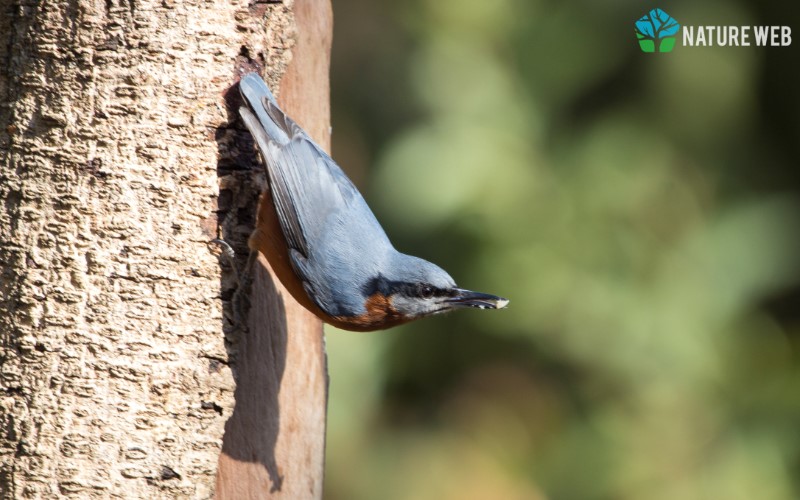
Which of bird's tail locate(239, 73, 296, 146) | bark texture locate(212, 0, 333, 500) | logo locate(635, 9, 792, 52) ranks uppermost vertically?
logo locate(635, 9, 792, 52)

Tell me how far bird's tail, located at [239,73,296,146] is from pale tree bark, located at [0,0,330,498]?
0.06 m

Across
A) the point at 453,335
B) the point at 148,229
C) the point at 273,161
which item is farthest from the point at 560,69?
the point at 148,229

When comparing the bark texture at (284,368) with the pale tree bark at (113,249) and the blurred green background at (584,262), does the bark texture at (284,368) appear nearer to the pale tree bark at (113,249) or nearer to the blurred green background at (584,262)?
the pale tree bark at (113,249)

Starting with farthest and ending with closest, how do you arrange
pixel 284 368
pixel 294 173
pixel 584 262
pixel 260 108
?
1. pixel 584 262
2. pixel 284 368
3. pixel 294 173
4. pixel 260 108

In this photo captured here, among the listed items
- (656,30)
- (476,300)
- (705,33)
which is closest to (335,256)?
(476,300)

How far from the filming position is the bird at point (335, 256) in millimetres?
2779

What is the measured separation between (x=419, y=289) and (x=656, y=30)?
3427 millimetres

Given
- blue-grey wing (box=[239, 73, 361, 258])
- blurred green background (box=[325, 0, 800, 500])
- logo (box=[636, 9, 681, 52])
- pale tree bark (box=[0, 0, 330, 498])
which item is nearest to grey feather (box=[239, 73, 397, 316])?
blue-grey wing (box=[239, 73, 361, 258])

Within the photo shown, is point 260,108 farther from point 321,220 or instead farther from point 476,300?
point 476,300

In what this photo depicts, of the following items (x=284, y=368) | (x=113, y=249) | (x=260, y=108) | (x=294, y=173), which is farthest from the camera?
(x=284, y=368)

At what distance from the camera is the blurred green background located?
4953mm

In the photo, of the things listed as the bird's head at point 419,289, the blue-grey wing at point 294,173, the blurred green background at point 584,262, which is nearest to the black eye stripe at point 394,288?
the bird's head at point 419,289

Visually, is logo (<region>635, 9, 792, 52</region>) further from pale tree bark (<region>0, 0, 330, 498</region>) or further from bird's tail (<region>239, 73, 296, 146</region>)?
pale tree bark (<region>0, 0, 330, 498</region>)

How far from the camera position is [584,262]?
504 cm
